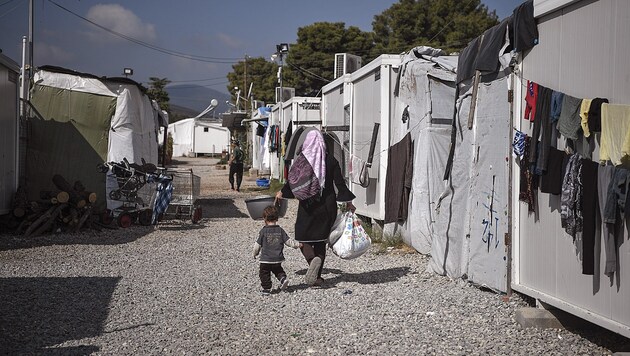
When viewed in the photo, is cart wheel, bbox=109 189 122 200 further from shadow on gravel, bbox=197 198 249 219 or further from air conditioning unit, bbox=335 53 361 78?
air conditioning unit, bbox=335 53 361 78

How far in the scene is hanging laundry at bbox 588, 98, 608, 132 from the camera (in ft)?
17.4

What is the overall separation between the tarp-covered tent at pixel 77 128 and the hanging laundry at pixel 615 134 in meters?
11.1

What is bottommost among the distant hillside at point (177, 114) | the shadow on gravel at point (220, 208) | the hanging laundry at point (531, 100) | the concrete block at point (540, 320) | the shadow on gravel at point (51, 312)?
the shadow on gravel at point (51, 312)

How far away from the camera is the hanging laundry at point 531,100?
6430 millimetres

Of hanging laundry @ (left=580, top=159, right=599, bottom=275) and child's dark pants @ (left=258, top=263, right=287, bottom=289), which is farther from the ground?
hanging laundry @ (left=580, top=159, right=599, bottom=275)

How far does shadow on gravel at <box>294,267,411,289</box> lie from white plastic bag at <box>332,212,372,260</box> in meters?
0.44

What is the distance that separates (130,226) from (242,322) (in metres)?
8.26

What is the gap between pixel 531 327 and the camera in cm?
617

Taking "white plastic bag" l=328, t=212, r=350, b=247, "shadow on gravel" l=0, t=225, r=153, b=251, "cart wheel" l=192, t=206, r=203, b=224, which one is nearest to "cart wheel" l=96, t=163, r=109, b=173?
"shadow on gravel" l=0, t=225, r=153, b=251

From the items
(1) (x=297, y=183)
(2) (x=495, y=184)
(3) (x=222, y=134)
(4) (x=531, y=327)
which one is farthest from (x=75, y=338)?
(3) (x=222, y=134)

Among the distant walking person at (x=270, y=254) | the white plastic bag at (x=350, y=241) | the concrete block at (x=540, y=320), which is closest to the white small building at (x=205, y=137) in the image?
the white plastic bag at (x=350, y=241)

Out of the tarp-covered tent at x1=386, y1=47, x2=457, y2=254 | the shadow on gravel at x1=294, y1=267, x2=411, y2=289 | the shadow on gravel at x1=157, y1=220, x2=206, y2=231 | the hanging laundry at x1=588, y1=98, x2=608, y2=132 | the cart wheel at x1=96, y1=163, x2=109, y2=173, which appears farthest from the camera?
the shadow on gravel at x1=157, y1=220, x2=206, y2=231

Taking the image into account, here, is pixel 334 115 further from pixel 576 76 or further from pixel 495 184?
pixel 576 76

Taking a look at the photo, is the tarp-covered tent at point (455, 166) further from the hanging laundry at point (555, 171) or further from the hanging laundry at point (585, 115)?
the hanging laundry at point (585, 115)
